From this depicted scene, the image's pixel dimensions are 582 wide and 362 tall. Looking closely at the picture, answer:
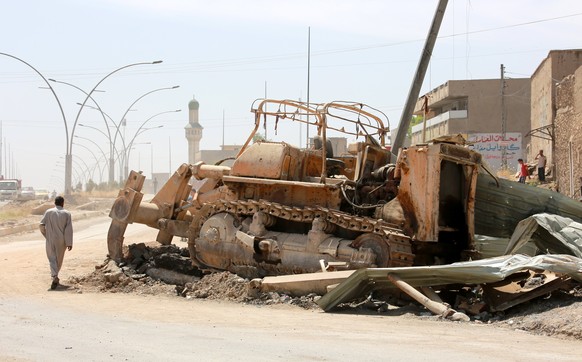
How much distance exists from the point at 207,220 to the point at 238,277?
163 cm

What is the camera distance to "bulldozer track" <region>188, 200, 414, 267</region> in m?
13.3

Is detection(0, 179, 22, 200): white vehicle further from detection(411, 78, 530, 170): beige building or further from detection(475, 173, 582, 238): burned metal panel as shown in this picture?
detection(475, 173, 582, 238): burned metal panel

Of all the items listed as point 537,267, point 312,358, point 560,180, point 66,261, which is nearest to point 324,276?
point 537,267

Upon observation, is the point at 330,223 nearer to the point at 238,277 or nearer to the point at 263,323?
the point at 238,277

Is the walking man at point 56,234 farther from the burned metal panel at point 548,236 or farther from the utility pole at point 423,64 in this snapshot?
the utility pole at point 423,64

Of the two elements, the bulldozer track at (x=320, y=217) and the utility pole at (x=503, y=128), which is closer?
the bulldozer track at (x=320, y=217)

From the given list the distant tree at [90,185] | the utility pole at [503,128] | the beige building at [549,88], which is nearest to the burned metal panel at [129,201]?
the beige building at [549,88]

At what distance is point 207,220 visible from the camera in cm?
1553

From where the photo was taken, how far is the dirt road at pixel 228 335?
8141mm

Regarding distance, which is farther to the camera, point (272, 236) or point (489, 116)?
point (489, 116)

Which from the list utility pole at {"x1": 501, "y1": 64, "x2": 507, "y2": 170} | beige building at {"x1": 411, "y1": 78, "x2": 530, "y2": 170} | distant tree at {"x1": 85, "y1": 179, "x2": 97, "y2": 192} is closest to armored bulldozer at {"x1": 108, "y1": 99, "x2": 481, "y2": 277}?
Result: utility pole at {"x1": 501, "y1": 64, "x2": 507, "y2": 170}

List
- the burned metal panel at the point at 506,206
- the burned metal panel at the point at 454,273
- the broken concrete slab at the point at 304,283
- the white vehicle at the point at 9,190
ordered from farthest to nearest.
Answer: the white vehicle at the point at 9,190 → the burned metal panel at the point at 506,206 → the broken concrete slab at the point at 304,283 → the burned metal panel at the point at 454,273

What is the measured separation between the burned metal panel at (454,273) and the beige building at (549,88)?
24.7 m

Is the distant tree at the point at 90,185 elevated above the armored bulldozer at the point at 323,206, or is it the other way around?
the armored bulldozer at the point at 323,206
